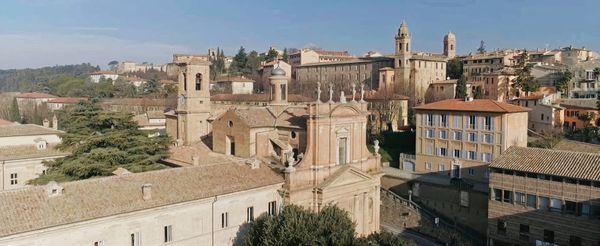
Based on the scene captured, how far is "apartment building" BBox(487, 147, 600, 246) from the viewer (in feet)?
91.9

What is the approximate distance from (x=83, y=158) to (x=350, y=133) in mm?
14717

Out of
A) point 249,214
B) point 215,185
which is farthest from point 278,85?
point 215,185

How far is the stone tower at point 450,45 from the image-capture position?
10747 cm

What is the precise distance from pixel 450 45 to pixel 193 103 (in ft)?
270

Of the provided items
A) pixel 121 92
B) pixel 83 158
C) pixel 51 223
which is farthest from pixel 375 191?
pixel 121 92

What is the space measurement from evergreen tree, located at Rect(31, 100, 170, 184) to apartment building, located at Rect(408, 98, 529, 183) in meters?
23.9

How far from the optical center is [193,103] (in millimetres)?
36938

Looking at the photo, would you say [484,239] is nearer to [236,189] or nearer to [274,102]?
[274,102]

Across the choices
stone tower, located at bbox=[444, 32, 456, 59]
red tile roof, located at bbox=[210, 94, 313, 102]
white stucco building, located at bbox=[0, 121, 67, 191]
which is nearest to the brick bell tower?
red tile roof, located at bbox=[210, 94, 313, 102]

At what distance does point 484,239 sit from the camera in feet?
114

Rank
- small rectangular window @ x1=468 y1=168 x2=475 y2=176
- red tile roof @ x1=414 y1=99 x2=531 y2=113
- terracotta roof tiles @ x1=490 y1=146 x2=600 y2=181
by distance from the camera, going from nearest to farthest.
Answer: terracotta roof tiles @ x1=490 y1=146 x2=600 y2=181 < red tile roof @ x1=414 y1=99 x2=531 y2=113 < small rectangular window @ x1=468 y1=168 x2=475 y2=176

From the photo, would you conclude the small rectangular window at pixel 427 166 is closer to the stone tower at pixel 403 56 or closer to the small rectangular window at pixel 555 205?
the small rectangular window at pixel 555 205

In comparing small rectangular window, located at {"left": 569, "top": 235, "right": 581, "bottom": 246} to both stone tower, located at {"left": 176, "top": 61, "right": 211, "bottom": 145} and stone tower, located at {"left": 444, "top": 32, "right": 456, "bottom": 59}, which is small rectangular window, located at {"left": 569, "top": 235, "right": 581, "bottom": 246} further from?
stone tower, located at {"left": 444, "top": 32, "right": 456, "bottom": 59}

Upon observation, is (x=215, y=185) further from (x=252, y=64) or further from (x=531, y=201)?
(x=252, y=64)
